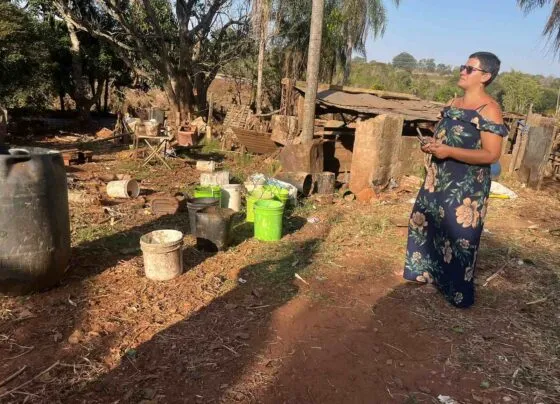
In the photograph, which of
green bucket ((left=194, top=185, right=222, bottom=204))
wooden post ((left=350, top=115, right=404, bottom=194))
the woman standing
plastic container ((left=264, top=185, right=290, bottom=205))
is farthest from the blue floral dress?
wooden post ((left=350, top=115, right=404, bottom=194))

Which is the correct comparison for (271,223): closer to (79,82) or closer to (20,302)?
(20,302)

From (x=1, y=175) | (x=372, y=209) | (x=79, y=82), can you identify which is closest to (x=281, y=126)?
(x=372, y=209)

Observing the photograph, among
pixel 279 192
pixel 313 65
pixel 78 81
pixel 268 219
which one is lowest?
pixel 268 219

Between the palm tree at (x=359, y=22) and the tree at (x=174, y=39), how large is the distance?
901 centimetres

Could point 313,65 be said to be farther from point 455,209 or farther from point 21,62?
point 21,62

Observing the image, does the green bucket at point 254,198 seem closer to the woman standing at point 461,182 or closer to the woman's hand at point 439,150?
the woman standing at point 461,182

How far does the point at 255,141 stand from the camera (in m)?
11.0

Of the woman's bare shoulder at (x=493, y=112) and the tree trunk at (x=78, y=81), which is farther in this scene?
the tree trunk at (x=78, y=81)

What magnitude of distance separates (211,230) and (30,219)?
181cm

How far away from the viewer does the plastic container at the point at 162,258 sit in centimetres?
371

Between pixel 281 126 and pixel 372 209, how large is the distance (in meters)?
4.41

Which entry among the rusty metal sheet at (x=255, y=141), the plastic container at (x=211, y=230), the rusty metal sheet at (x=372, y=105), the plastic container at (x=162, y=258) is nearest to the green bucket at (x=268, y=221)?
the plastic container at (x=211, y=230)

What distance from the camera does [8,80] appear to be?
1245 cm

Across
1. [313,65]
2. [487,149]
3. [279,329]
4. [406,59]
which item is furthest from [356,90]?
[406,59]
